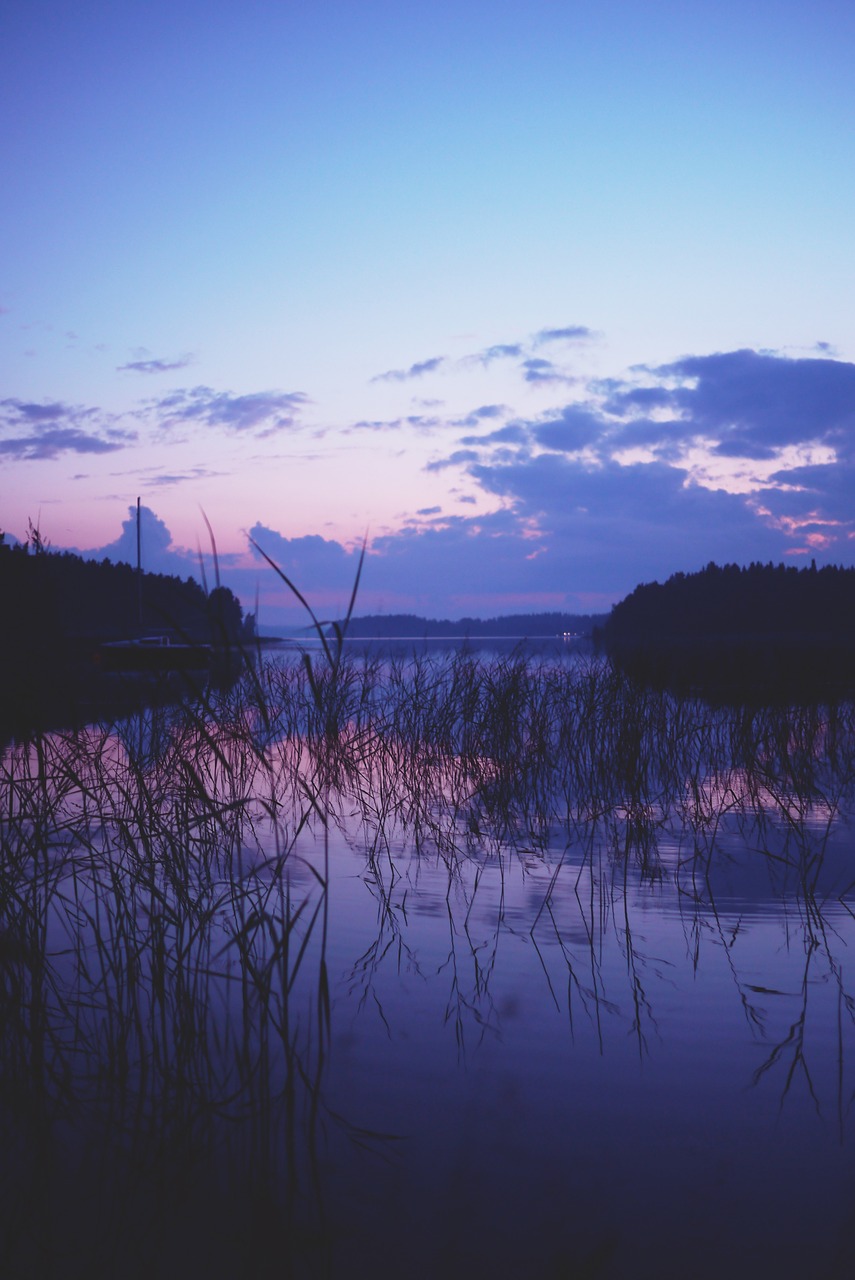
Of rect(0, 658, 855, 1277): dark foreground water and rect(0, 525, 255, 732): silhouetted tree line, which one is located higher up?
rect(0, 525, 255, 732): silhouetted tree line

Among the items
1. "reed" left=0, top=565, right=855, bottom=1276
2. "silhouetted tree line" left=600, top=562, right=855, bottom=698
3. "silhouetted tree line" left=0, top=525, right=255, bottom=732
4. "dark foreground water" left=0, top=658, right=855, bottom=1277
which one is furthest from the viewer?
"silhouetted tree line" left=600, top=562, right=855, bottom=698

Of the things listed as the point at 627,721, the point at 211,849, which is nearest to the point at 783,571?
the point at 627,721

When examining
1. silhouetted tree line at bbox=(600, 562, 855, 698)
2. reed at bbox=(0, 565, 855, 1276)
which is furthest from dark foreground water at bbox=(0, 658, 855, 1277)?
silhouetted tree line at bbox=(600, 562, 855, 698)

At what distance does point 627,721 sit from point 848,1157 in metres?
6.49

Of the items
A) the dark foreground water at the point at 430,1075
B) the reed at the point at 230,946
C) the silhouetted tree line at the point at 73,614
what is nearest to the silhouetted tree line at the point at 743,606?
the silhouetted tree line at the point at 73,614

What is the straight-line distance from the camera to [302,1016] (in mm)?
2842

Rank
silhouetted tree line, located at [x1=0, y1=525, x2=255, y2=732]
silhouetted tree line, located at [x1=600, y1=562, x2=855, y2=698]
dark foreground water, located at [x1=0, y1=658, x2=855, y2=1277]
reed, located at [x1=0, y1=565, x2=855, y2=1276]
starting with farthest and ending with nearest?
silhouetted tree line, located at [x1=600, y1=562, x2=855, y2=698] → silhouetted tree line, located at [x1=0, y1=525, x2=255, y2=732] → reed, located at [x1=0, y1=565, x2=855, y2=1276] → dark foreground water, located at [x1=0, y1=658, x2=855, y2=1277]

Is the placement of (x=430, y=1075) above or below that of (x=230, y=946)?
below

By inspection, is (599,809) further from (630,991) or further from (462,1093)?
(462,1093)

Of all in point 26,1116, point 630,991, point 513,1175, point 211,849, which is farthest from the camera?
point 211,849

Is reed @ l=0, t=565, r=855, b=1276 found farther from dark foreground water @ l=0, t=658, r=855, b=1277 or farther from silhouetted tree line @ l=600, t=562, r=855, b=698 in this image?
silhouetted tree line @ l=600, t=562, r=855, b=698

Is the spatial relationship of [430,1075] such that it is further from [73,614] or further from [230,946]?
[73,614]

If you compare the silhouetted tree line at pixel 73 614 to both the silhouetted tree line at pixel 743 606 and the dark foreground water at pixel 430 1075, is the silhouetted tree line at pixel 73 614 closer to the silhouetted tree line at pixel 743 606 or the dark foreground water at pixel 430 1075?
the dark foreground water at pixel 430 1075

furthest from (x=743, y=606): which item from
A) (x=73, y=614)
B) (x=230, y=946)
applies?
(x=230, y=946)
